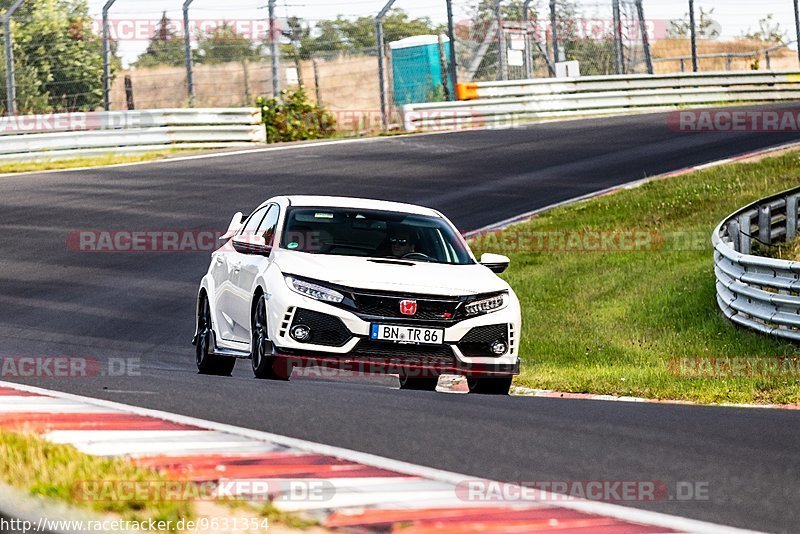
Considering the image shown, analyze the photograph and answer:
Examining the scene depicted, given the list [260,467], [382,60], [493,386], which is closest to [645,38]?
[382,60]

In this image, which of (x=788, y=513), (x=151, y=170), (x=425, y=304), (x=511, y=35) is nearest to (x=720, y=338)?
(x=425, y=304)

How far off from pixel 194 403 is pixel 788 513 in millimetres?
3742

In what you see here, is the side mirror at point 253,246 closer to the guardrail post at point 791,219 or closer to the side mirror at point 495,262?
the side mirror at point 495,262

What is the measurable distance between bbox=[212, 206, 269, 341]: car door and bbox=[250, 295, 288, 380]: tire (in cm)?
30

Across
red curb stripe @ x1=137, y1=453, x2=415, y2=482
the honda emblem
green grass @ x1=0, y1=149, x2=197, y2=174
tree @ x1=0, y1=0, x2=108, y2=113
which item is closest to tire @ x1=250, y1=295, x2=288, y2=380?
the honda emblem

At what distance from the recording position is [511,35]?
1411 inches

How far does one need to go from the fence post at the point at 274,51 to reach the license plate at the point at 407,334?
22.1 metres

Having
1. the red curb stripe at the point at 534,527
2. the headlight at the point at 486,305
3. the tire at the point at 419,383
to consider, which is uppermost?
the red curb stripe at the point at 534,527

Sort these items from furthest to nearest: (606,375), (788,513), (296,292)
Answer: (606,375) → (296,292) → (788,513)

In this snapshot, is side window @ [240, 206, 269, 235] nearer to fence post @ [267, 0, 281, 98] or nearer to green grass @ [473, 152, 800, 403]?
green grass @ [473, 152, 800, 403]

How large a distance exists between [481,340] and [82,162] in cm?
1952

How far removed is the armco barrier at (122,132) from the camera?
27453 mm

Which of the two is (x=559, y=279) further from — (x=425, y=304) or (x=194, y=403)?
(x=194, y=403)

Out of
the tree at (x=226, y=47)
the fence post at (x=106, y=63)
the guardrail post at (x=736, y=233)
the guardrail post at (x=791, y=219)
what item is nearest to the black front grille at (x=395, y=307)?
the guardrail post at (x=736, y=233)
